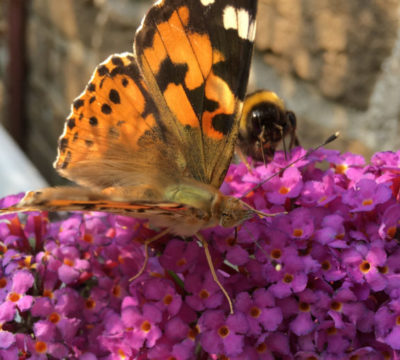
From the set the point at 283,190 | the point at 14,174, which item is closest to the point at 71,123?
the point at 283,190

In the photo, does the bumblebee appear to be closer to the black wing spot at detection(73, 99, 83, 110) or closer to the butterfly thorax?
the butterfly thorax

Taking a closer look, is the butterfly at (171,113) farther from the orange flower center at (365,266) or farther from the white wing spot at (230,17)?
the orange flower center at (365,266)

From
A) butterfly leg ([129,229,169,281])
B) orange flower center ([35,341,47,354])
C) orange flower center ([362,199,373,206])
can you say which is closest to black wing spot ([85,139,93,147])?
butterfly leg ([129,229,169,281])

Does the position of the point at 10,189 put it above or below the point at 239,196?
below

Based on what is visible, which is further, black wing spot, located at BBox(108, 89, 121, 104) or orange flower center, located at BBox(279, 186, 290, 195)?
black wing spot, located at BBox(108, 89, 121, 104)

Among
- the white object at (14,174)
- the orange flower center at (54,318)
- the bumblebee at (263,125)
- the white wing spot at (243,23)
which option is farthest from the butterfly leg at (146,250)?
the white object at (14,174)

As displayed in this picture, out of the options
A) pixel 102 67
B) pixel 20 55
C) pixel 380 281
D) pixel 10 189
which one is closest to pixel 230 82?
pixel 102 67

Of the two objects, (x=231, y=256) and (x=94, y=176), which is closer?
(x=231, y=256)

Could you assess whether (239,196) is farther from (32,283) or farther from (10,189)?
(10,189)
